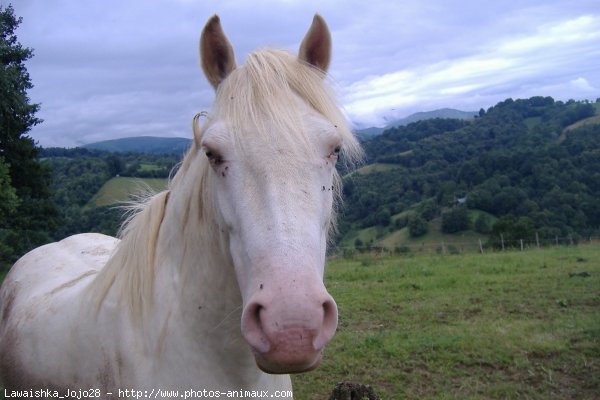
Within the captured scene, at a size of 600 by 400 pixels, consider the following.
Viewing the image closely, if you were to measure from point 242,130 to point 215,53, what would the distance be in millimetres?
558

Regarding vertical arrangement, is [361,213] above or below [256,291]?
below

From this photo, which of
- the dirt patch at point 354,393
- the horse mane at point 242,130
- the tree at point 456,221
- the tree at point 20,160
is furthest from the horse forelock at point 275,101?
the tree at point 456,221

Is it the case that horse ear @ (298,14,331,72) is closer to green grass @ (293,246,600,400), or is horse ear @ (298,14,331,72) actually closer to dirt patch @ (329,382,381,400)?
dirt patch @ (329,382,381,400)

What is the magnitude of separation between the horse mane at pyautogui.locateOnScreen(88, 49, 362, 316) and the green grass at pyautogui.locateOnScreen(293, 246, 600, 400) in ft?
11.6

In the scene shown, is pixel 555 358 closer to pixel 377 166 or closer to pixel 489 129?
pixel 377 166

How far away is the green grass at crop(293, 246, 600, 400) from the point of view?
17.0 ft

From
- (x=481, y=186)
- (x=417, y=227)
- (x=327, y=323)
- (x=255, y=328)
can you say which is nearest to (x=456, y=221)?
(x=417, y=227)

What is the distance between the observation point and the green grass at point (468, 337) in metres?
5.19

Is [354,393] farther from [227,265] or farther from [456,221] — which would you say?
[456,221]

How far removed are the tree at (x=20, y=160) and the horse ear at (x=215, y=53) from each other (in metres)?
12.7

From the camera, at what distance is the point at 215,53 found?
2.04 metres

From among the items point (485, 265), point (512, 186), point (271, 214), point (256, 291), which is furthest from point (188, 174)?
point (512, 186)

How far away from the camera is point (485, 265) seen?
13305mm

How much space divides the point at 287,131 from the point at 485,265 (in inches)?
517
